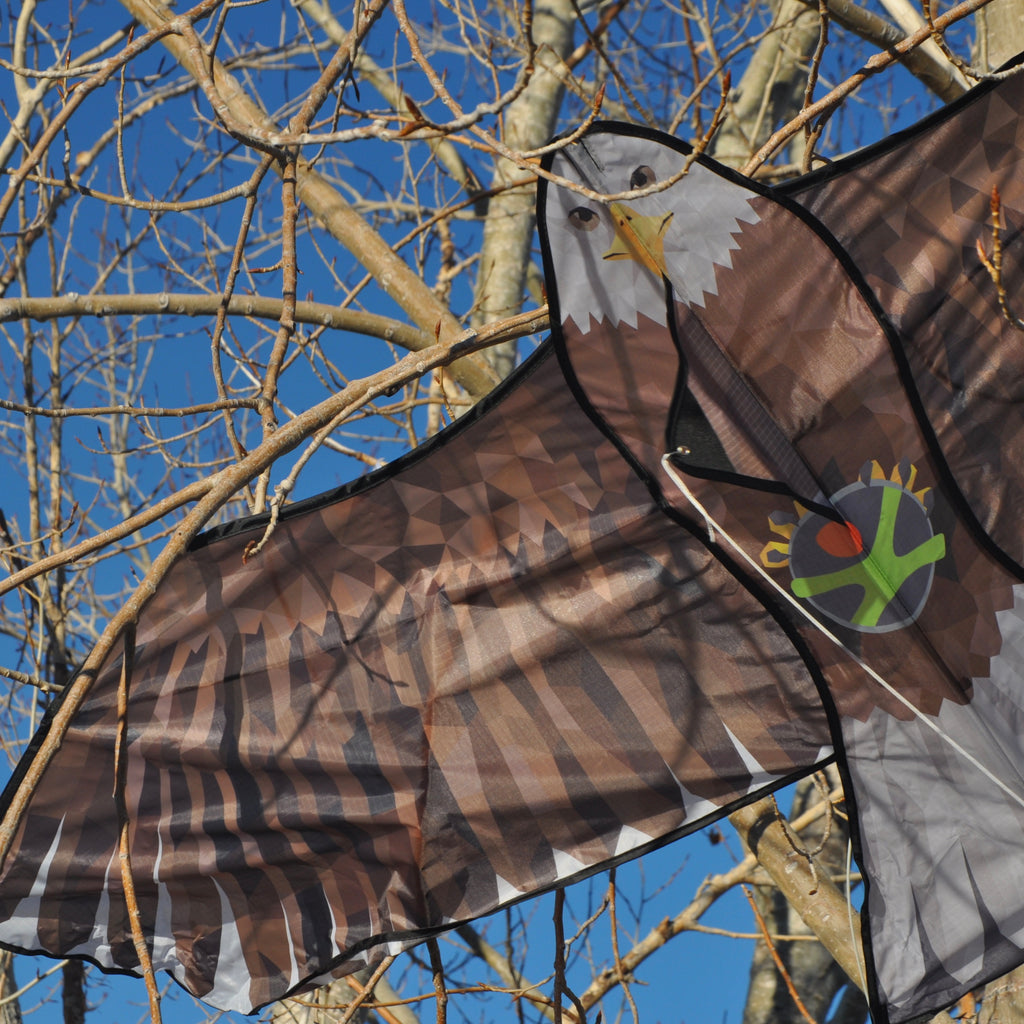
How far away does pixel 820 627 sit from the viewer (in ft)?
6.36

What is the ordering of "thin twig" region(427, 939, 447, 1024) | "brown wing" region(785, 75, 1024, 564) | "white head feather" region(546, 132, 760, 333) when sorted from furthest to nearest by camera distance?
1. "thin twig" region(427, 939, 447, 1024)
2. "brown wing" region(785, 75, 1024, 564)
3. "white head feather" region(546, 132, 760, 333)

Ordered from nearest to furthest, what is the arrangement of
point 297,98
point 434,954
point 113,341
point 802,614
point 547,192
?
point 547,192 < point 802,614 < point 434,954 < point 297,98 < point 113,341

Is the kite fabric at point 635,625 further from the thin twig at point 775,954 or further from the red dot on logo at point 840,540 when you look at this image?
the thin twig at point 775,954

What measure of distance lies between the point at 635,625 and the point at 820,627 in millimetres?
410

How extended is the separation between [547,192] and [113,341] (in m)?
4.46

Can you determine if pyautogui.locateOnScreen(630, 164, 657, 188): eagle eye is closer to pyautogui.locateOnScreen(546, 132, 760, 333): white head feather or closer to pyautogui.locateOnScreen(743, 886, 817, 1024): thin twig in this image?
pyautogui.locateOnScreen(546, 132, 760, 333): white head feather

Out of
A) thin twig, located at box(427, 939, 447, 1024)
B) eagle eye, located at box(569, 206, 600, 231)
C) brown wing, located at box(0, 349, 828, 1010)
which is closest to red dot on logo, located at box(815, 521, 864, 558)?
brown wing, located at box(0, 349, 828, 1010)

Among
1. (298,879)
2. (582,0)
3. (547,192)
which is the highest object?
(582,0)

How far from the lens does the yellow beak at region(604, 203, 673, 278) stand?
1.90 metres

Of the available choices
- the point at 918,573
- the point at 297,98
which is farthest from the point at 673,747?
the point at 297,98

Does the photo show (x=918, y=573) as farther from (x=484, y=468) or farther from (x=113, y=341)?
(x=113, y=341)

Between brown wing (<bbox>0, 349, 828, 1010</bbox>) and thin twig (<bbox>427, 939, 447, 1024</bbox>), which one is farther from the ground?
brown wing (<bbox>0, 349, 828, 1010</bbox>)

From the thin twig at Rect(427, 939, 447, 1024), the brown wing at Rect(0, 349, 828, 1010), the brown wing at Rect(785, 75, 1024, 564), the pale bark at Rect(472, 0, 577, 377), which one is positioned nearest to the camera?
the brown wing at Rect(785, 75, 1024, 564)

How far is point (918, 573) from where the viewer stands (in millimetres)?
1923
